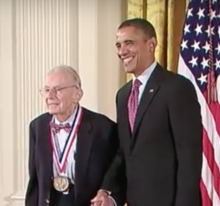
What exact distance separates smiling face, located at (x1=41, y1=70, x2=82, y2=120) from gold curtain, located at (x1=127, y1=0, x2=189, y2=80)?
1300mm

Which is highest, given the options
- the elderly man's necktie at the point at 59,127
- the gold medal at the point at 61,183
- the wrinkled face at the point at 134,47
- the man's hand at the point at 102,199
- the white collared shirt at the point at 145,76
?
the wrinkled face at the point at 134,47

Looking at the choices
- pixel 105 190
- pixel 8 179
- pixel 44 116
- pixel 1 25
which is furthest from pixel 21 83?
pixel 105 190

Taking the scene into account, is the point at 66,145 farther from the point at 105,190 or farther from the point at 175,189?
the point at 175,189

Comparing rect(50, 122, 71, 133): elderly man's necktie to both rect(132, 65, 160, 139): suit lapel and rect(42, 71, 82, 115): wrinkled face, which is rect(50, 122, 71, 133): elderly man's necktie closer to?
rect(42, 71, 82, 115): wrinkled face

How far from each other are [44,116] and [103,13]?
147 cm

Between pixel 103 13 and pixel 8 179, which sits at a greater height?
pixel 103 13

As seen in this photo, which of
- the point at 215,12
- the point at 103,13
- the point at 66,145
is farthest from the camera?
the point at 103,13

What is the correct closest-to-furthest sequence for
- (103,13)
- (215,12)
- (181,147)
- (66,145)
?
1. (181,147)
2. (66,145)
3. (215,12)
4. (103,13)

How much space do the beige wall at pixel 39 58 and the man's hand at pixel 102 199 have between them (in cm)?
144

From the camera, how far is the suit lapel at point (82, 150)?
2.38 m

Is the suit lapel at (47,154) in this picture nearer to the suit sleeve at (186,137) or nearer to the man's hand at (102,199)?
the man's hand at (102,199)

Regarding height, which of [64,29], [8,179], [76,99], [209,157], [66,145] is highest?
[64,29]

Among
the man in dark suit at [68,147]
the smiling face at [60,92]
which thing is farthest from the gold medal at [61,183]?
the smiling face at [60,92]

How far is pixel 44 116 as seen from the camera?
2514 mm
